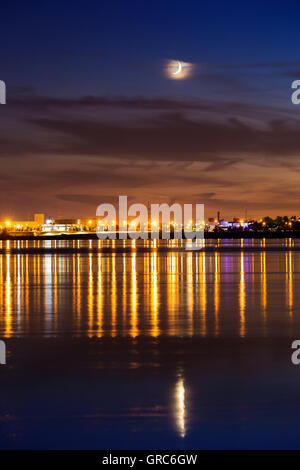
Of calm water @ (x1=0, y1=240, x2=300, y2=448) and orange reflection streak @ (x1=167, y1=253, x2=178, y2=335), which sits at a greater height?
orange reflection streak @ (x1=167, y1=253, x2=178, y2=335)

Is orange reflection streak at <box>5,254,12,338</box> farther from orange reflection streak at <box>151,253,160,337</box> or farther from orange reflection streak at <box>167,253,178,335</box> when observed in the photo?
orange reflection streak at <box>167,253,178,335</box>

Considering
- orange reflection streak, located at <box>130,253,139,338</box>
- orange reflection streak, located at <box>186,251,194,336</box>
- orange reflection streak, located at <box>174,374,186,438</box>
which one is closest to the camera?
orange reflection streak, located at <box>174,374,186,438</box>

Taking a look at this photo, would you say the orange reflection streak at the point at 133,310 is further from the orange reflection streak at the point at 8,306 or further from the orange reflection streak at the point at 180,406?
the orange reflection streak at the point at 180,406

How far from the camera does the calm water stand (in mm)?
7242

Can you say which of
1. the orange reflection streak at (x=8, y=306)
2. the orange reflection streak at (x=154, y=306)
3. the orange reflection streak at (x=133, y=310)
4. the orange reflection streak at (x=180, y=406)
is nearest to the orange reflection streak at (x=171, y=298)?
the orange reflection streak at (x=154, y=306)

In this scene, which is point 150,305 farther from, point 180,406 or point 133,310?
point 180,406

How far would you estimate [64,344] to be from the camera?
12852 mm

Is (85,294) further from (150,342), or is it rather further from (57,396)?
(57,396)

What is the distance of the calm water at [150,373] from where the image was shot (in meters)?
7.24

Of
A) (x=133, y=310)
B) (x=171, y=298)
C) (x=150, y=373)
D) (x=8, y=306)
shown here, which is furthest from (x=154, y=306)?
(x=150, y=373)

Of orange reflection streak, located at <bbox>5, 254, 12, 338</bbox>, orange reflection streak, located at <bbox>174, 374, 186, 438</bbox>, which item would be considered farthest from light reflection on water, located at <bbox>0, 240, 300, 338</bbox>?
orange reflection streak, located at <bbox>174, 374, 186, 438</bbox>

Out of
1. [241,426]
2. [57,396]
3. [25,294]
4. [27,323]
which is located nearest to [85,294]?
[25,294]

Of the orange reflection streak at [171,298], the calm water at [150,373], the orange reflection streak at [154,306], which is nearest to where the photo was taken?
the calm water at [150,373]

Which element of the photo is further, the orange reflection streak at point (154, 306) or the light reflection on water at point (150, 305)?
the light reflection on water at point (150, 305)
